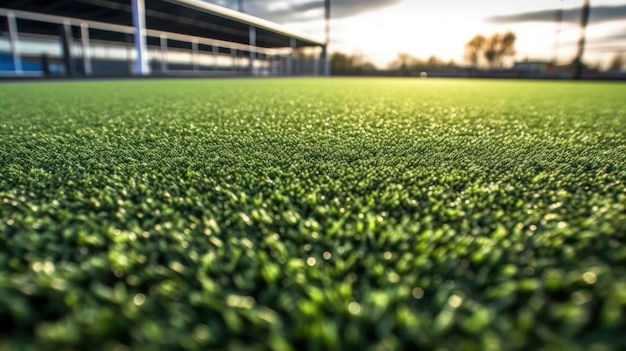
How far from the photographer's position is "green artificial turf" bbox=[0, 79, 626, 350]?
56 centimetres

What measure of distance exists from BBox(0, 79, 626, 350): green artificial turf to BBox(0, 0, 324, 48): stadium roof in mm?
14814

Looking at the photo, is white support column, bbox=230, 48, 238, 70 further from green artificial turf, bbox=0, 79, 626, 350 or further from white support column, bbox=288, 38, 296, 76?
green artificial turf, bbox=0, 79, 626, 350

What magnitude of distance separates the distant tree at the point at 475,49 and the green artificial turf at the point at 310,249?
2595 centimetres

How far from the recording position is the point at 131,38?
21.7m

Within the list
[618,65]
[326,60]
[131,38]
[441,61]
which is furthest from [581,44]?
[131,38]

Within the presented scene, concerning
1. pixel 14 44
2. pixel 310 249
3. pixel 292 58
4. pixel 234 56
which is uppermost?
pixel 234 56

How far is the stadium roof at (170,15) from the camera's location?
13.8m

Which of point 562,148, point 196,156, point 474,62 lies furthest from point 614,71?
point 196,156

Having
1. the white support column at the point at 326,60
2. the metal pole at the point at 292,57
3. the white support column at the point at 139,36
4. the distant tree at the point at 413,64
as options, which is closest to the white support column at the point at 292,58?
the metal pole at the point at 292,57

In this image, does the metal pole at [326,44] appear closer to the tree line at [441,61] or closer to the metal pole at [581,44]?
the tree line at [441,61]

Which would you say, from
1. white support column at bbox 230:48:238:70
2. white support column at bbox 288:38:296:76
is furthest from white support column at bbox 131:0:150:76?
white support column at bbox 230:48:238:70

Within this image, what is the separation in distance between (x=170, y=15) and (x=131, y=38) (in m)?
6.57

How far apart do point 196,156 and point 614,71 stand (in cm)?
2382

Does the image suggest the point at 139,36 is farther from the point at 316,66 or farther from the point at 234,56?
the point at 316,66
